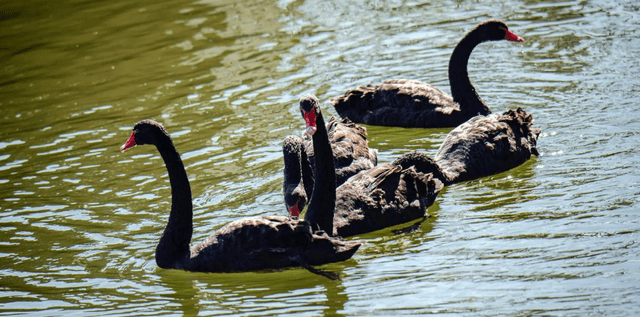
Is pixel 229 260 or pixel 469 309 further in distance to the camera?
pixel 229 260

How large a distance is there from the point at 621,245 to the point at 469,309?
1.59 m

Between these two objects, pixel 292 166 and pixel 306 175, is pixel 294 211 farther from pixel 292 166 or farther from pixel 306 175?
pixel 292 166

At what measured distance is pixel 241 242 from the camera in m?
7.57

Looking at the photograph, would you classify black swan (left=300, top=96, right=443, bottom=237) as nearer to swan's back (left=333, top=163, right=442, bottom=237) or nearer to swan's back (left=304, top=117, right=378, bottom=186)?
swan's back (left=333, top=163, right=442, bottom=237)

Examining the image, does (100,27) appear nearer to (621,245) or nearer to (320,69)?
(320,69)

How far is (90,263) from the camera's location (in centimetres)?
838

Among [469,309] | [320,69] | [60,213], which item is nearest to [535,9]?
[320,69]

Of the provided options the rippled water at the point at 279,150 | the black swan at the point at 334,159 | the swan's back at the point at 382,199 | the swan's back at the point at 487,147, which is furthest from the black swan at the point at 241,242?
the swan's back at the point at 487,147

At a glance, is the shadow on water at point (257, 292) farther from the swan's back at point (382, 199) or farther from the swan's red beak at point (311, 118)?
the swan's red beak at point (311, 118)

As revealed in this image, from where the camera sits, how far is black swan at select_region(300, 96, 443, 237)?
7.94 metres

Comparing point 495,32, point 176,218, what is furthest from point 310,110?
point 495,32

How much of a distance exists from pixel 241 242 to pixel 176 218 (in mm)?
703

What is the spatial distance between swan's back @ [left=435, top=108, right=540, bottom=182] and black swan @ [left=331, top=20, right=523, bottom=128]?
1266mm

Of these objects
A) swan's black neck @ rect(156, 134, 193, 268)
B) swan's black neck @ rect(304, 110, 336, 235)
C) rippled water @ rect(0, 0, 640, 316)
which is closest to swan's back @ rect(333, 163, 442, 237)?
rippled water @ rect(0, 0, 640, 316)
